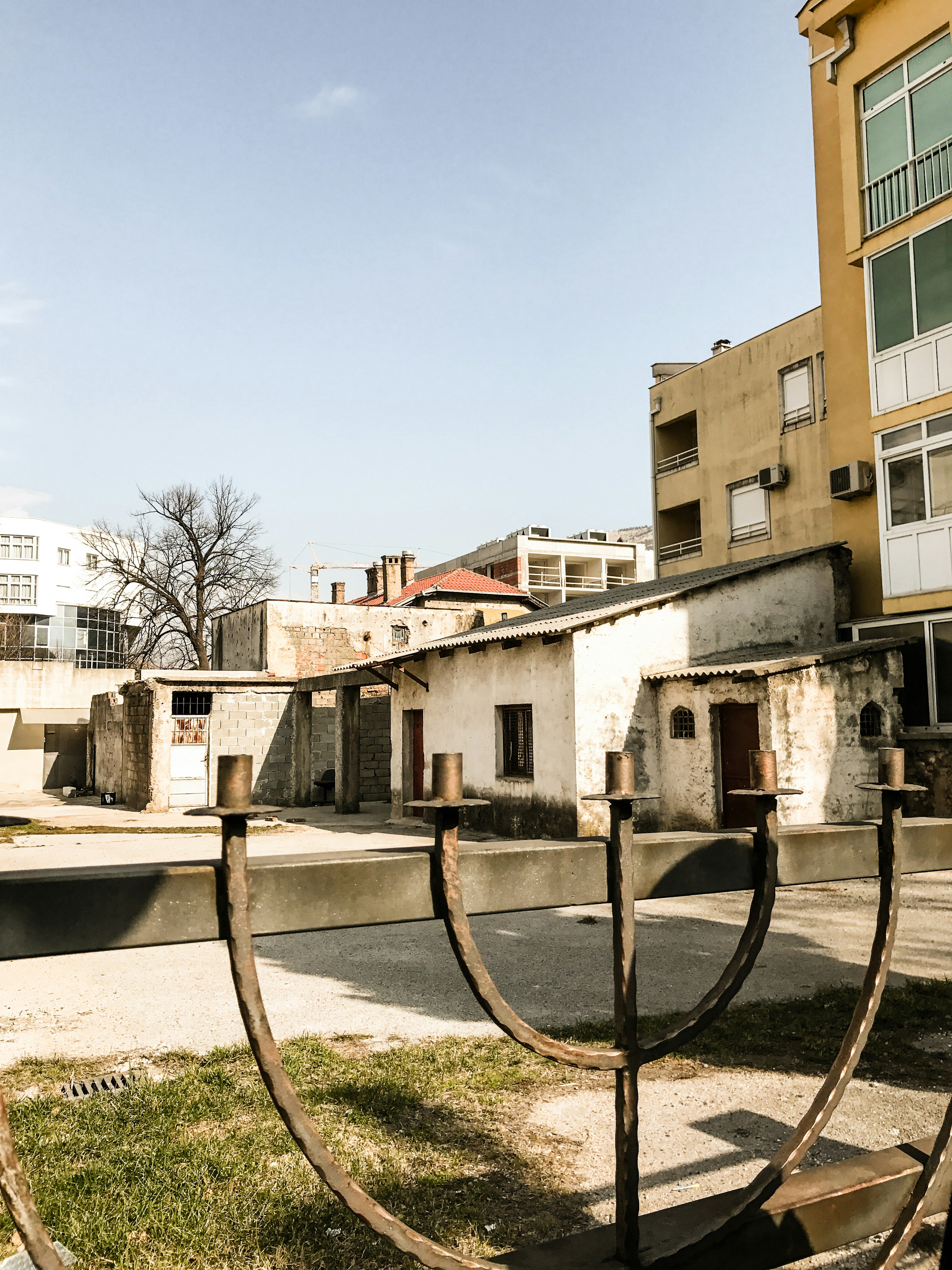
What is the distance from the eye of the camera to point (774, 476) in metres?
21.5

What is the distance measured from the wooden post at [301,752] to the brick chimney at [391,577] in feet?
47.9

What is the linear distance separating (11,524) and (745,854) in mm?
64457

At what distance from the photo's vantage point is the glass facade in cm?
5716

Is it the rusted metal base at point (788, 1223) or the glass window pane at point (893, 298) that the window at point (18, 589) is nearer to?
the glass window pane at point (893, 298)

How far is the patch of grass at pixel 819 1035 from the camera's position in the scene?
4.27m

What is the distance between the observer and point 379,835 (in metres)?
16.0

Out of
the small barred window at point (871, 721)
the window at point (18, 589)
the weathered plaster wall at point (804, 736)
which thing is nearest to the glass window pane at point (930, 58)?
the weathered plaster wall at point (804, 736)

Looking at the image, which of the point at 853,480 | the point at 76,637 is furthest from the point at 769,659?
the point at 76,637

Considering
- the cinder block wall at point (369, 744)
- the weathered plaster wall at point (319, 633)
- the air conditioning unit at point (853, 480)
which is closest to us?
the air conditioning unit at point (853, 480)

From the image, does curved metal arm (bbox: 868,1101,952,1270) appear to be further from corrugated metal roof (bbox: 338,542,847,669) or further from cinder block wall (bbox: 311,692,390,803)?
cinder block wall (bbox: 311,692,390,803)

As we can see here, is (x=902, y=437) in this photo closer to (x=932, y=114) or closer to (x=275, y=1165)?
(x=932, y=114)

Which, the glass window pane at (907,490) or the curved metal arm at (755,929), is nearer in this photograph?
the curved metal arm at (755,929)

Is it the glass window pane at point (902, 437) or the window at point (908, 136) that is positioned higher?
the window at point (908, 136)

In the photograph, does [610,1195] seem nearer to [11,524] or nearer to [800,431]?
[800,431]
